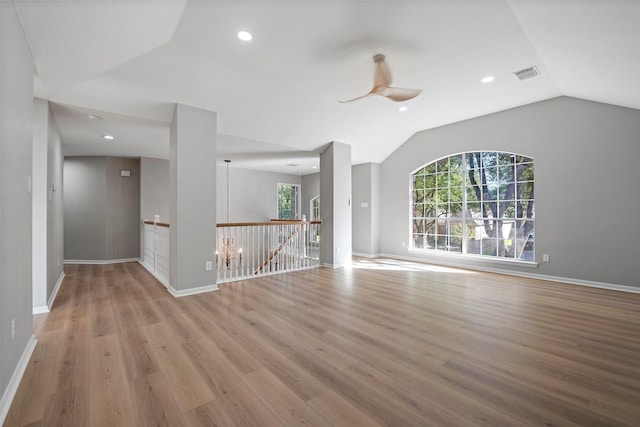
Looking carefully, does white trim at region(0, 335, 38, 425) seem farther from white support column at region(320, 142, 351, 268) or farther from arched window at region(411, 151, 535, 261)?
arched window at region(411, 151, 535, 261)

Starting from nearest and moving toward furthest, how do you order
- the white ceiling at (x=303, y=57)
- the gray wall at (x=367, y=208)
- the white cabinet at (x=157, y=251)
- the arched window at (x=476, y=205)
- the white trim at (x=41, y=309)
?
the white ceiling at (x=303, y=57) → the white trim at (x=41, y=309) → the white cabinet at (x=157, y=251) → the arched window at (x=476, y=205) → the gray wall at (x=367, y=208)

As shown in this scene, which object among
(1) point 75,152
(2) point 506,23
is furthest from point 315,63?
(1) point 75,152

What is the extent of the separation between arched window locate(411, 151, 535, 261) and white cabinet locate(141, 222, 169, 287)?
5.40 meters

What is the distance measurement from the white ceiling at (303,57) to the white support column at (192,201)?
1.06ft

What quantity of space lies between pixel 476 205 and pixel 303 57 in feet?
15.2

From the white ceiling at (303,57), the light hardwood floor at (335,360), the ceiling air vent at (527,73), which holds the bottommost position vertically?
→ the light hardwood floor at (335,360)

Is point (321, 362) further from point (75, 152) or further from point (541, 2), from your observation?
point (75, 152)

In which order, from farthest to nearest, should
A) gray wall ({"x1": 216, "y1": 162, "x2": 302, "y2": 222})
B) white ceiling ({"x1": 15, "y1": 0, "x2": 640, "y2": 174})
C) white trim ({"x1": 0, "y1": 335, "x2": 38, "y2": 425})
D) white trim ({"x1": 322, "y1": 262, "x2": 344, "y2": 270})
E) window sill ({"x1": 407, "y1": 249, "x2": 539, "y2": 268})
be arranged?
gray wall ({"x1": 216, "y1": 162, "x2": 302, "y2": 222})
white trim ({"x1": 322, "y1": 262, "x2": 344, "y2": 270})
window sill ({"x1": 407, "y1": 249, "x2": 539, "y2": 268})
white ceiling ({"x1": 15, "y1": 0, "x2": 640, "y2": 174})
white trim ({"x1": 0, "y1": 335, "x2": 38, "y2": 425})

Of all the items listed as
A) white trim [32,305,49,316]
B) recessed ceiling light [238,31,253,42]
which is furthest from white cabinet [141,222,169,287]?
recessed ceiling light [238,31,253,42]

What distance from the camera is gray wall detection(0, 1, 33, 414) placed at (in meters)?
1.62

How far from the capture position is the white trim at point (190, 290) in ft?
12.4

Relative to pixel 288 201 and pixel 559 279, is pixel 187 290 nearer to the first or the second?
pixel 559 279

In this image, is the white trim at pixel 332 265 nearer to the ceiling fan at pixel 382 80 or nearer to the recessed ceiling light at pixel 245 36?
the ceiling fan at pixel 382 80

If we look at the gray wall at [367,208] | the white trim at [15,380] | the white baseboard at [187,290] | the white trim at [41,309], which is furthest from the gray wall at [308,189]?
the white trim at [15,380]
